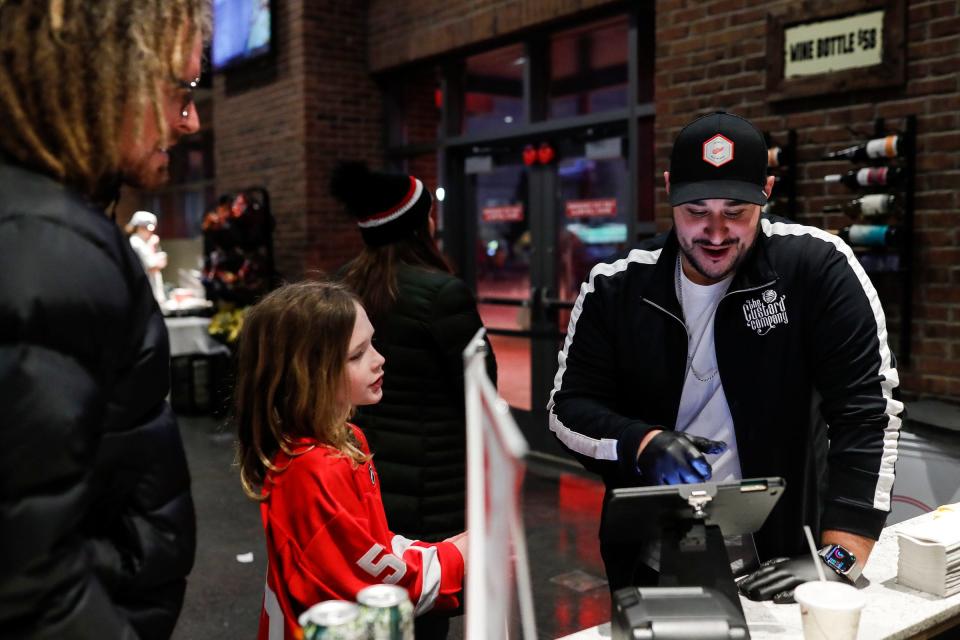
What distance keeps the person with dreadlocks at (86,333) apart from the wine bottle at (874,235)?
3387 mm

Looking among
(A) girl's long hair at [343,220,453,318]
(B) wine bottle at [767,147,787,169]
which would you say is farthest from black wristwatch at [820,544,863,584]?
(B) wine bottle at [767,147,787,169]

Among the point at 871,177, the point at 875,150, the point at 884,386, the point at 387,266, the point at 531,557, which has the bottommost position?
the point at 531,557

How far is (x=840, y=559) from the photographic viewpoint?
1628 millimetres

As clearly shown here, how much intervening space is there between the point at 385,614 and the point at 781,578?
3.03 feet

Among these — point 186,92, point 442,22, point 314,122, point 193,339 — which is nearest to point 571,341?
point 186,92

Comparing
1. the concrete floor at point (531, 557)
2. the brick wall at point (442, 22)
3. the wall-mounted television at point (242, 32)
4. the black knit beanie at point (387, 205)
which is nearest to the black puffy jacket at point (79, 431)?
the black knit beanie at point (387, 205)

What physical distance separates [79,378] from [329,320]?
2.58ft

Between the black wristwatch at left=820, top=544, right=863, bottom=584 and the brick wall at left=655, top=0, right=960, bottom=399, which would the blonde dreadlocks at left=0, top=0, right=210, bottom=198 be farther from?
the brick wall at left=655, top=0, right=960, bottom=399

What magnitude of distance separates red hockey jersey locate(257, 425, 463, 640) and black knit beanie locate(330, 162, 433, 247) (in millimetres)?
1055

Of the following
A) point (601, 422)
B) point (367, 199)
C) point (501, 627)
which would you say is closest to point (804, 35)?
point (367, 199)

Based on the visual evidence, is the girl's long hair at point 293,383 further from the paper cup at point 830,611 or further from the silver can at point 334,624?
the paper cup at point 830,611

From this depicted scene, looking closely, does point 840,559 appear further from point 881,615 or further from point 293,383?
point 293,383

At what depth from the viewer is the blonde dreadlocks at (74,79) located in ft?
3.06

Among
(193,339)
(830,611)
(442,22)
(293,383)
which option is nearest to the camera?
(830,611)
